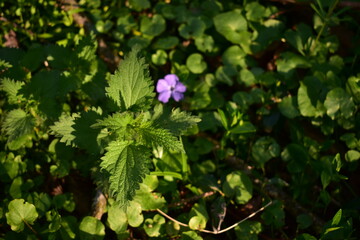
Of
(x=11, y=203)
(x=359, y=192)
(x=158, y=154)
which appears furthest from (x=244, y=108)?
(x=11, y=203)

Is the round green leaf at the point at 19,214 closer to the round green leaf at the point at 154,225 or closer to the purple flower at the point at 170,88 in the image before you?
the round green leaf at the point at 154,225

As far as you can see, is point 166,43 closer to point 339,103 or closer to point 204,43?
point 204,43

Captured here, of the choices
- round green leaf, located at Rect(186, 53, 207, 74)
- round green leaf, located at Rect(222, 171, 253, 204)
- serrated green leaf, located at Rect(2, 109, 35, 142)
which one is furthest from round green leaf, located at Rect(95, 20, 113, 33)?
round green leaf, located at Rect(222, 171, 253, 204)

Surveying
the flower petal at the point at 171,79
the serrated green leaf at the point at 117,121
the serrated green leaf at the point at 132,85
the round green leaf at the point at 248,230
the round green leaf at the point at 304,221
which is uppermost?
the serrated green leaf at the point at 132,85

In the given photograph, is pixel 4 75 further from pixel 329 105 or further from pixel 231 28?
pixel 329 105

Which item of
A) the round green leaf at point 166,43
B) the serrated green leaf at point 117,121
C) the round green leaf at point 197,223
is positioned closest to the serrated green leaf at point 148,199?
the round green leaf at point 197,223
